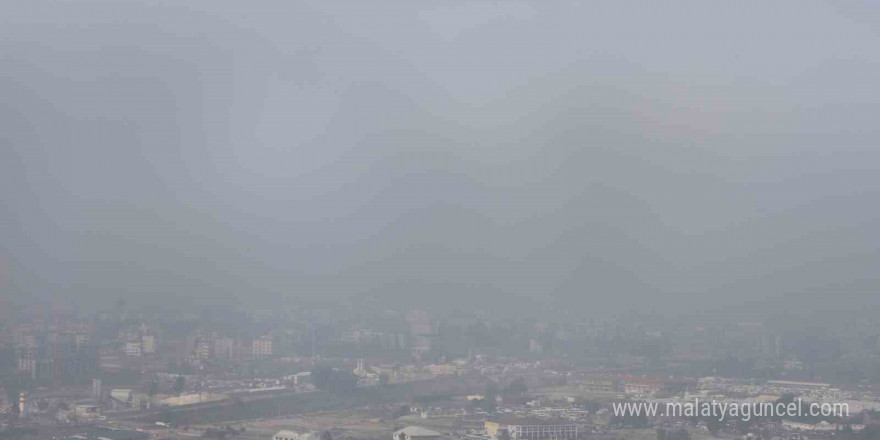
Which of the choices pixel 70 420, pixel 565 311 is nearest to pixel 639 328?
pixel 565 311

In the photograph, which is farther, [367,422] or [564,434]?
[367,422]

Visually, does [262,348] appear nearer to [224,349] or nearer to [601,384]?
[224,349]

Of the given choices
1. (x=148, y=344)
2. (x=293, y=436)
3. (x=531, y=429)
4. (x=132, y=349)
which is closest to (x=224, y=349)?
(x=148, y=344)

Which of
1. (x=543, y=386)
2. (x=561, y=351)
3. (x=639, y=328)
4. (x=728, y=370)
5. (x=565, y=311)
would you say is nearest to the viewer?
(x=543, y=386)

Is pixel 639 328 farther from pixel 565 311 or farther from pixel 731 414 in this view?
pixel 731 414

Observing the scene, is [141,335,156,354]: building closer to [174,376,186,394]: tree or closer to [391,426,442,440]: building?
[174,376,186,394]: tree
